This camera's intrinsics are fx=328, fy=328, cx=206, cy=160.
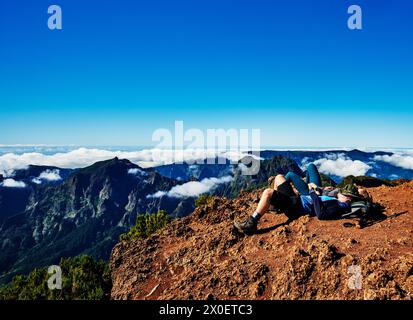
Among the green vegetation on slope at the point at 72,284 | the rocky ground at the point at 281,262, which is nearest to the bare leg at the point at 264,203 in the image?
the rocky ground at the point at 281,262

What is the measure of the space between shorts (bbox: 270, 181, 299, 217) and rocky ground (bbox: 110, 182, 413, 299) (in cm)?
64

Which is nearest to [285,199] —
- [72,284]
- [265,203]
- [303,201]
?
[303,201]

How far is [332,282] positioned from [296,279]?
1098 mm

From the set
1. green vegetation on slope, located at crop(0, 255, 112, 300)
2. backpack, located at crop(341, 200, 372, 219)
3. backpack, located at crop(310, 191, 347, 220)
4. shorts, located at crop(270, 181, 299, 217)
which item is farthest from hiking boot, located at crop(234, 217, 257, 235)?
green vegetation on slope, located at crop(0, 255, 112, 300)

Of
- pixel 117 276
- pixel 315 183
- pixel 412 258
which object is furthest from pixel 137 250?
pixel 412 258

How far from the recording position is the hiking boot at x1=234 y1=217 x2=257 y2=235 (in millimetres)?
13773

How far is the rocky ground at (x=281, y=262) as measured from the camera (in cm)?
1017

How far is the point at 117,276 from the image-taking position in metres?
14.2

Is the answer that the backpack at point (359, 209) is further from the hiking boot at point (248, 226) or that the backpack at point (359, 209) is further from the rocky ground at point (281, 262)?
the hiking boot at point (248, 226)

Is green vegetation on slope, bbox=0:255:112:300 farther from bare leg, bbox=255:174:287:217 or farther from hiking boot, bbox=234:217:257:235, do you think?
bare leg, bbox=255:174:287:217
